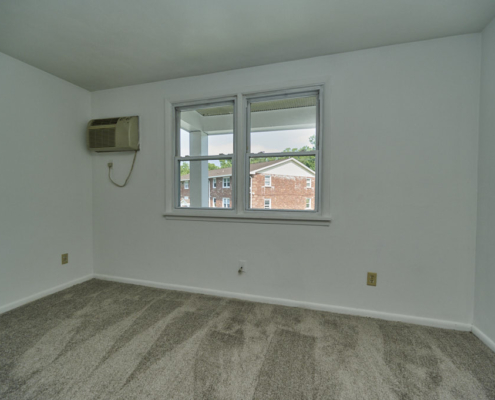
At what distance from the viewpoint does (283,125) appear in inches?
93.4

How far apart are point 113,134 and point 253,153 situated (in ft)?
5.35

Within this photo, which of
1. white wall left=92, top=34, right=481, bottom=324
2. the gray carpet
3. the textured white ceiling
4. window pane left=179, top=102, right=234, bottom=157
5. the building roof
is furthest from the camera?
window pane left=179, top=102, right=234, bottom=157

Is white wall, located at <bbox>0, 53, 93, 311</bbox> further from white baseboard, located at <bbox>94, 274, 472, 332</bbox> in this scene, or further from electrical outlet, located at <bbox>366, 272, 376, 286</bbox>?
electrical outlet, located at <bbox>366, 272, 376, 286</bbox>

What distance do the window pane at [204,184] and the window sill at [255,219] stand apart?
0.15m

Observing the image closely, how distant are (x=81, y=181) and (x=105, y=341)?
1.95m

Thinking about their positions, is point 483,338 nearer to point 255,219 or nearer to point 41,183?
point 255,219

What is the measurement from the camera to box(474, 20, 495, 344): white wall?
167 centimetres

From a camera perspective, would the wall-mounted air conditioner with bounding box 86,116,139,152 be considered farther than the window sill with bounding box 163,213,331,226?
Yes

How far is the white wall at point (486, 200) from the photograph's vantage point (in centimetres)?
167

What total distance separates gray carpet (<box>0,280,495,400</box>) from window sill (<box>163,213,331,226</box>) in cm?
81

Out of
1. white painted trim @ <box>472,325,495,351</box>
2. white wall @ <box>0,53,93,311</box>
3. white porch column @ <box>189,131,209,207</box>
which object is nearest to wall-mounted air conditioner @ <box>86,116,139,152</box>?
white wall @ <box>0,53,93,311</box>

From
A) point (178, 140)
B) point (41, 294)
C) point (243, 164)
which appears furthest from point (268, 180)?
point (41, 294)

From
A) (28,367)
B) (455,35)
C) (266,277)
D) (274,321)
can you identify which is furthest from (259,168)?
(28,367)

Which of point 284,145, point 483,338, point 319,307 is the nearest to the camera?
point 483,338
